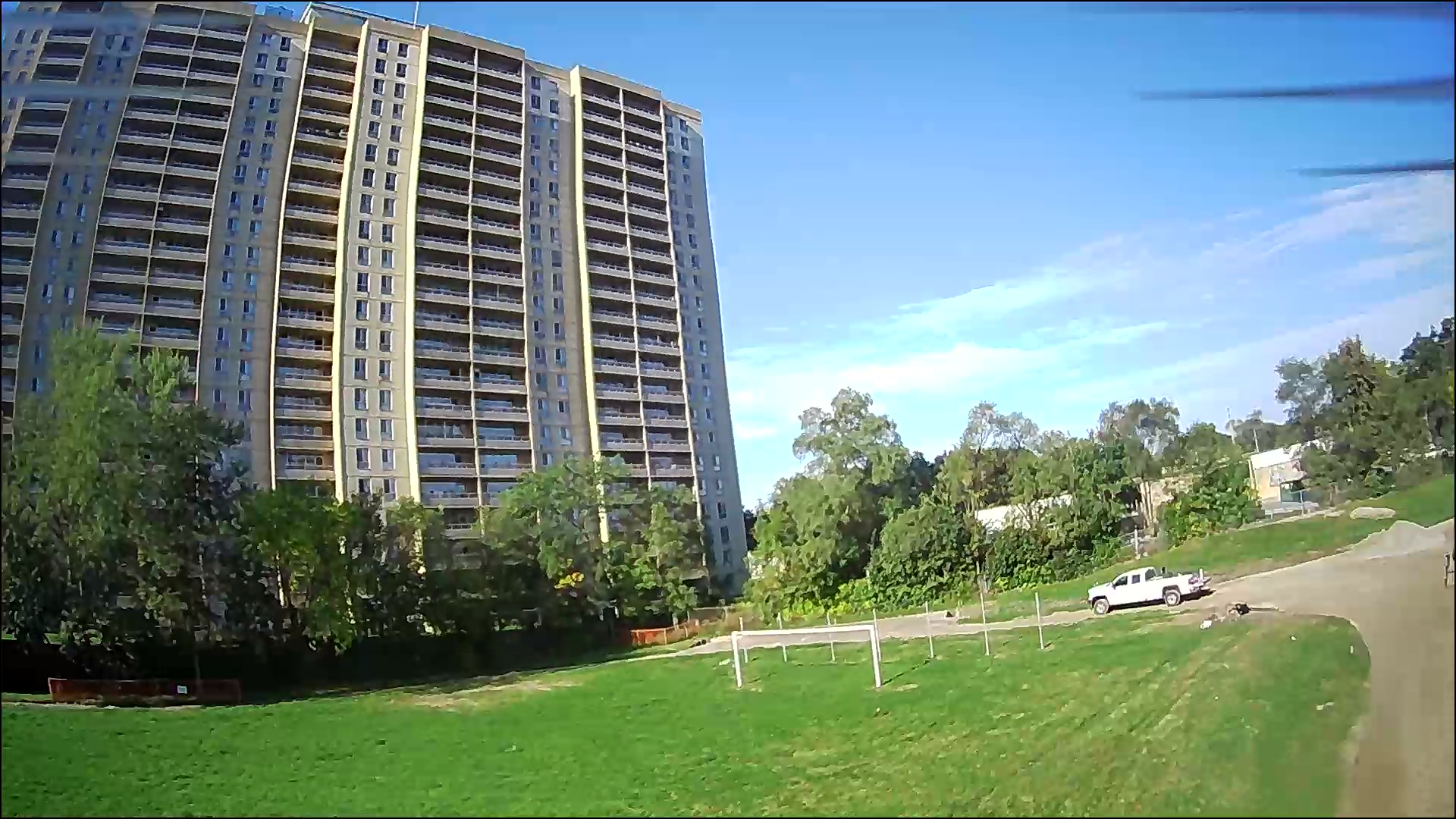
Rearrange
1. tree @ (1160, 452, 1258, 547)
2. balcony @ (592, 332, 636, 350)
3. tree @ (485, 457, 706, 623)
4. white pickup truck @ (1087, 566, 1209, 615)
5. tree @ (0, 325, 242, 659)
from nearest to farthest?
tree @ (0, 325, 242, 659)
tree @ (485, 457, 706, 623)
balcony @ (592, 332, 636, 350)
tree @ (1160, 452, 1258, 547)
white pickup truck @ (1087, 566, 1209, 615)

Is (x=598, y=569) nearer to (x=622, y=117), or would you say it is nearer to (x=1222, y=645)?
(x=622, y=117)

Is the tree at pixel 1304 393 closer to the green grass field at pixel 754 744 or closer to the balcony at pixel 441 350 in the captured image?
the green grass field at pixel 754 744

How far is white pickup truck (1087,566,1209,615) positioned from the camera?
479cm

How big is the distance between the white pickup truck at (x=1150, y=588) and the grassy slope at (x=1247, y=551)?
5 cm

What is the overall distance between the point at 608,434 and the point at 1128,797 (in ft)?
8.69

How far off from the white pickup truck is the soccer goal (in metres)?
1.36

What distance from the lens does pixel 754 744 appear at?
4000 millimetres

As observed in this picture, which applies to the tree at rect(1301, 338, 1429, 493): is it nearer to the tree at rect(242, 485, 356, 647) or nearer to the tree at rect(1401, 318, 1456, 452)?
the tree at rect(1401, 318, 1456, 452)

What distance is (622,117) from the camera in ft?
14.9

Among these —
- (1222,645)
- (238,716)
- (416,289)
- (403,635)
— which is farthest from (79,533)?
(1222,645)

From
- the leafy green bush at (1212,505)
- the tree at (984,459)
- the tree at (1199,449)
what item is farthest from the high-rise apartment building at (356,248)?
the leafy green bush at (1212,505)

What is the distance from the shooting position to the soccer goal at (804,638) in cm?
432

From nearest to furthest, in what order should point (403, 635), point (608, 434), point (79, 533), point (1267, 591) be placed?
point (79, 533) → point (403, 635) → point (608, 434) → point (1267, 591)

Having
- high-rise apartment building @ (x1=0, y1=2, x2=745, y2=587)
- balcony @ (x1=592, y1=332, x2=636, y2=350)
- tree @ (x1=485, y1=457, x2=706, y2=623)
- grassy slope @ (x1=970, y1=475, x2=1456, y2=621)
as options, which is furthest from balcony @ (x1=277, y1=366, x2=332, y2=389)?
grassy slope @ (x1=970, y1=475, x2=1456, y2=621)
